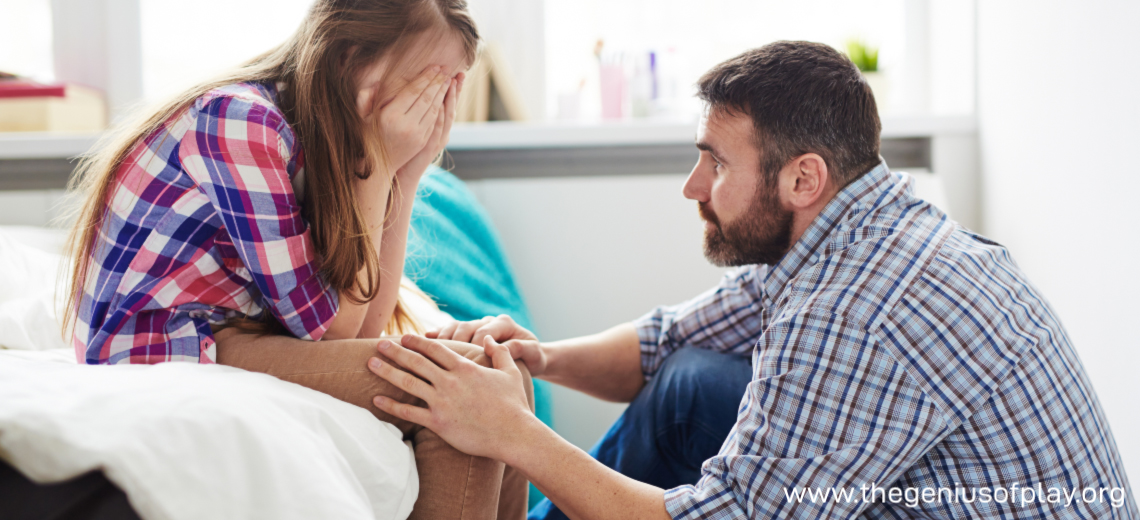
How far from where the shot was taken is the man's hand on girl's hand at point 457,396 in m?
0.76

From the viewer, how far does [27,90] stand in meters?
1.67

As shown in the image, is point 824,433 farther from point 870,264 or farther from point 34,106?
point 34,106

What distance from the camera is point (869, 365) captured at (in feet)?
2.39

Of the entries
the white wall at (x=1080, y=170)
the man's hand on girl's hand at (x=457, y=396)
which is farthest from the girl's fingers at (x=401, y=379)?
the white wall at (x=1080, y=170)

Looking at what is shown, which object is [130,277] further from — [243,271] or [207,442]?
[207,442]

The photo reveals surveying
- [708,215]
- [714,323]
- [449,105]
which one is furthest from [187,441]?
[714,323]

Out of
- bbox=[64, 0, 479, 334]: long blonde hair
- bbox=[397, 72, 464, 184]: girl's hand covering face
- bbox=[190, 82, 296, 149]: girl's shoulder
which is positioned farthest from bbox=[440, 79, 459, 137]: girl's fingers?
bbox=[190, 82, 296, 149]: girl's shoulder

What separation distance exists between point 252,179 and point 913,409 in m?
0.72

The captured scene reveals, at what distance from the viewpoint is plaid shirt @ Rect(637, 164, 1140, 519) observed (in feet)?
2.36

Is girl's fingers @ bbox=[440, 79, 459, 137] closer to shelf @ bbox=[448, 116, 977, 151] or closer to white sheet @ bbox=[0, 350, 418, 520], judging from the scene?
white sheet @ bbox=[0, 350, 418, 520]

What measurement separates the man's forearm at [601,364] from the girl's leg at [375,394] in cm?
38

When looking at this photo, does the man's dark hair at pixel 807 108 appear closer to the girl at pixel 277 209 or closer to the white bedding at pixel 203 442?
the girl at pixel 277 209

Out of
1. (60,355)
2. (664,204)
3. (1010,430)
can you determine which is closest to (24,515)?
(60,355)

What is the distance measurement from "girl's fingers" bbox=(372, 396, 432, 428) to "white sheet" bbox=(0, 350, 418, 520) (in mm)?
120
